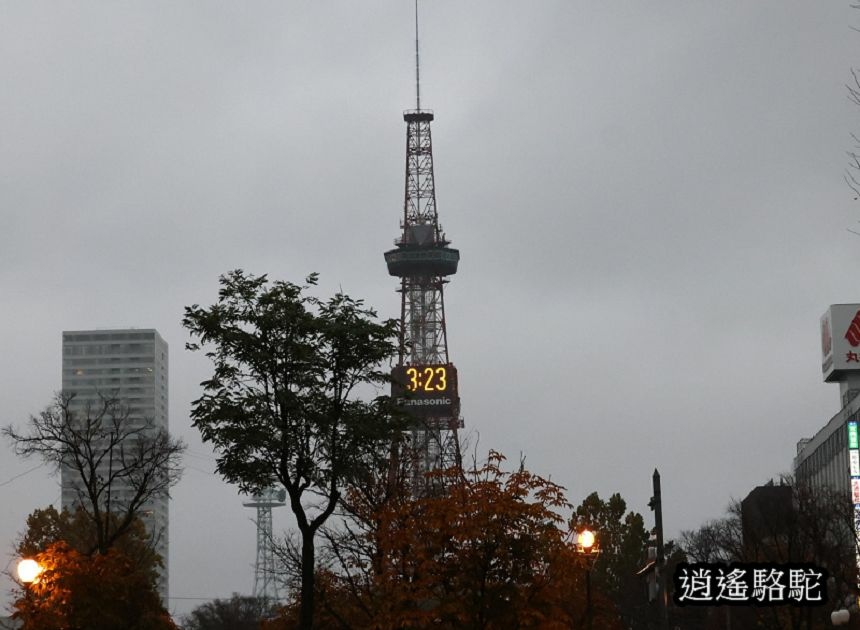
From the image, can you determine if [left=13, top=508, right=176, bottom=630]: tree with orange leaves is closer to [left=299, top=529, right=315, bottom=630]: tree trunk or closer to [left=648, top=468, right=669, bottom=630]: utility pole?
[left=299, top=529, right=315, bottom=630]: tree trunk

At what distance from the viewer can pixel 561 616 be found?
41.1 m

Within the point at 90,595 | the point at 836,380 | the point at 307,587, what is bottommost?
the point at 307,587

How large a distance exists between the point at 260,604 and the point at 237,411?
155 metres

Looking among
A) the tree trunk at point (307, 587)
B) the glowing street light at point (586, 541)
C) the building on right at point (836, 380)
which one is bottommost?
the tree trunk at point (307, 587)

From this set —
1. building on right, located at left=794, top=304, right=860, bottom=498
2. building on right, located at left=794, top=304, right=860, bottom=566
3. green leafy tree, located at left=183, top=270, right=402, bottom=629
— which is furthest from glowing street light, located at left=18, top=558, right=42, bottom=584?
Answer: building on right, located at left=794, top=304, right=860, bottom=498

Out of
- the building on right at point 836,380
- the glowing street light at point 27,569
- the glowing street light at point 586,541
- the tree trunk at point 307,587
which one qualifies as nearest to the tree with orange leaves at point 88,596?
the tree trunk at point 307,587

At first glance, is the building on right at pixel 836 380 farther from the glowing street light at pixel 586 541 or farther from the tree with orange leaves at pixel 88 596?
the glowing street light at pixel 586 541

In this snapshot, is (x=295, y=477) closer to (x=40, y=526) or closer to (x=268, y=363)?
(x=268, y=363)

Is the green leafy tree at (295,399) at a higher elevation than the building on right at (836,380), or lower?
lower

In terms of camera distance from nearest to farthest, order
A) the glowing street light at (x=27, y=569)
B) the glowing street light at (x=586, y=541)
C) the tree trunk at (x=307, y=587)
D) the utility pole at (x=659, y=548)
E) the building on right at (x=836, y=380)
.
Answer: the glowing street light at (x=27, y=569), the utility pole at (x=659, y=548), the glowing street light at (x=586, y=541), the tree trunk at (x=307, y=587), the building on right at (x=836, y=380)

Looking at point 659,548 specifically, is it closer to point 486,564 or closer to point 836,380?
point 486,564

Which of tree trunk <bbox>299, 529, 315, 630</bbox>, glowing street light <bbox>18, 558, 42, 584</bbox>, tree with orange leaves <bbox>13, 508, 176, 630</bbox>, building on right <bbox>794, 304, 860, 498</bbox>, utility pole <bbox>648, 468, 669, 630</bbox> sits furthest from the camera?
building on right <bbox>794, 304, 860, 498</bbox>

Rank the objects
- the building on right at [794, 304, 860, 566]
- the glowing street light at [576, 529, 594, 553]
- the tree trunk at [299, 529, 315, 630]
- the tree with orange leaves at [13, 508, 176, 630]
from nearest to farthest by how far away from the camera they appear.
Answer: the glowing street light at [576, 529, 594, 553] → the tree trunk at [299, 529, 315, 630] → the tree with orange leaves at [13, 508, 176, 630] → the building on right at [794, 304, 860, 566]

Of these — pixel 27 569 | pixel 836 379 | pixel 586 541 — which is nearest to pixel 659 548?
pixel 586 541
